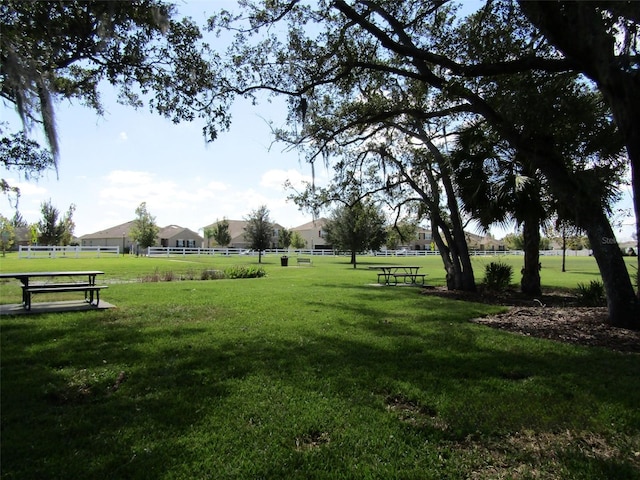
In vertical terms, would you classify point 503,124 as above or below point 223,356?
above

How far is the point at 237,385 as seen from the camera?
430cm

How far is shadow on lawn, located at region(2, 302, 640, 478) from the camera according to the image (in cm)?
309

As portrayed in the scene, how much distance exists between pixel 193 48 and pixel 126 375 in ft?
23.1

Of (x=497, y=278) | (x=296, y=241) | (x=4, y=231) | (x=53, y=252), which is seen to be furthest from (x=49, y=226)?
(x=497, y=278)

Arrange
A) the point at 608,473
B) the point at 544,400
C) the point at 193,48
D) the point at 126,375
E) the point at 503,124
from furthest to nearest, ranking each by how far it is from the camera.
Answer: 1. the point at 193,48
2. the point at 503,124
3. the point at 126,375
4. the point at 544,400
5. the point at 608,473

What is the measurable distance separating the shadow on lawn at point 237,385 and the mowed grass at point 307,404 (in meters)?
0.02

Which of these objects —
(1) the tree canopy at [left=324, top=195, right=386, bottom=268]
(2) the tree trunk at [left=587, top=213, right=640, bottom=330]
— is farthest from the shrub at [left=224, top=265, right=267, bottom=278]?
(1) the tree canopy at [left=324, top=195, right=386, bottom=268]

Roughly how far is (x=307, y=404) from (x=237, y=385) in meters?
0.88

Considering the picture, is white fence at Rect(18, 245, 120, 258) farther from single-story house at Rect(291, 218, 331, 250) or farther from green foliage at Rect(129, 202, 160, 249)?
single-story house at Rect(291, 218, 331, 250)

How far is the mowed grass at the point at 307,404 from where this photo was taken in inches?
115

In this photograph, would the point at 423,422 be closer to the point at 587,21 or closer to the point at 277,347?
the point at 277,347

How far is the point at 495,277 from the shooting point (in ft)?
50.3

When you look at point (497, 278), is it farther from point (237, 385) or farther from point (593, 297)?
point (237, 385)

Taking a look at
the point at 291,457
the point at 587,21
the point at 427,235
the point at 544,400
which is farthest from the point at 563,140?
the point at 427,235
